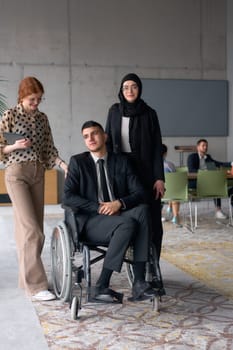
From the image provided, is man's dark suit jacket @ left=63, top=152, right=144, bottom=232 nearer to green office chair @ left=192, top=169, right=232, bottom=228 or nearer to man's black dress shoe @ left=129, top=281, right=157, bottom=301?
man's black dress shoe @ left=129, top=281, right=157, bottom=301

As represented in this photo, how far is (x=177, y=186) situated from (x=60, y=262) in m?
3.04

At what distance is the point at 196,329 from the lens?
2.86m

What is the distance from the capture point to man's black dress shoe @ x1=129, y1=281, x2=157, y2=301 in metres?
3.05

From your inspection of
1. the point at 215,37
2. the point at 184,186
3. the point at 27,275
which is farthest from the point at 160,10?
the point at 27,275

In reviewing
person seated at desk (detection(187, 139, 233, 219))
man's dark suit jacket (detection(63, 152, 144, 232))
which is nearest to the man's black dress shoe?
man's dark suit jacket (detection(63, 152, 144, 232))

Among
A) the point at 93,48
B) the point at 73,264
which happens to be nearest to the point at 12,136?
the point at 73,264

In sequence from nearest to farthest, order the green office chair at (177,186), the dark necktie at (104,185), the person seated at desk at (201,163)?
the dark necktie at (104,185)
the green office chair at (177,186)
the person seated at desk at (201,163)

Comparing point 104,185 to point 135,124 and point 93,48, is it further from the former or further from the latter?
point 93,48

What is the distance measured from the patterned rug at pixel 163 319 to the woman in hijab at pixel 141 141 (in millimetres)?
422

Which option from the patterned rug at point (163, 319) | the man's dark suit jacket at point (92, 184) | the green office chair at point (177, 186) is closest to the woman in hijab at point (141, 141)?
the man's dark suit jacket at point (92, 184)

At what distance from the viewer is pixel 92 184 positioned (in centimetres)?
336

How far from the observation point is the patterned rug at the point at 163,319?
268 centimetres

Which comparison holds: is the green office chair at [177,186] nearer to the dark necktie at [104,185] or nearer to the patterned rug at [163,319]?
the patterned rug at [163,319]

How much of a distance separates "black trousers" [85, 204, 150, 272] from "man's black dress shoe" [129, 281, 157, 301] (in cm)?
15
